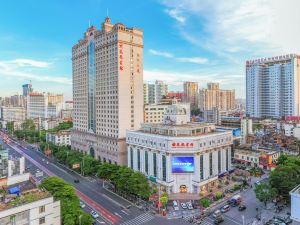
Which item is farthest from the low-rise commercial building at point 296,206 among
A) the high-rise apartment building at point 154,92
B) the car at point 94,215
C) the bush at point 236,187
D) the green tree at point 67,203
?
the high-rise apartment building at point 154,92

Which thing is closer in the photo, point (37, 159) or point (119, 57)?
point (119, 57)

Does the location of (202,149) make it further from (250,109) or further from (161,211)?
(250,109)

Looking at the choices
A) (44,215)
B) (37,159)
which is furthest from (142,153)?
(37,159)

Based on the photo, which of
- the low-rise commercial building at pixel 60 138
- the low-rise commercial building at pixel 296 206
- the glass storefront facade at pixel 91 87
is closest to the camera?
the low-rise commercial building at pixel 296 206

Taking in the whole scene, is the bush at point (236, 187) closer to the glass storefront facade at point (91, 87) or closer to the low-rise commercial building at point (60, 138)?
the glass storefront facade at point (91, 87)

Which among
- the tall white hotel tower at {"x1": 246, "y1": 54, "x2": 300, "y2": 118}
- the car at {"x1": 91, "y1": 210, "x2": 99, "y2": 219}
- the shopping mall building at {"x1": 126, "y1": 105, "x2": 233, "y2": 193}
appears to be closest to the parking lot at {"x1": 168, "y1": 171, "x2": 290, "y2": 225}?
the shopping mall building at {"x1": 126, "y1": 105, "x2": 233, "y2": 193}

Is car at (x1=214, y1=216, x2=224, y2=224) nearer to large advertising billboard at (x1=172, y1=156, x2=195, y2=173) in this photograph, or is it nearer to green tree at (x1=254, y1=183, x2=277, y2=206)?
green tree at (x1=254, y1=183, x2=277, y2=206)
